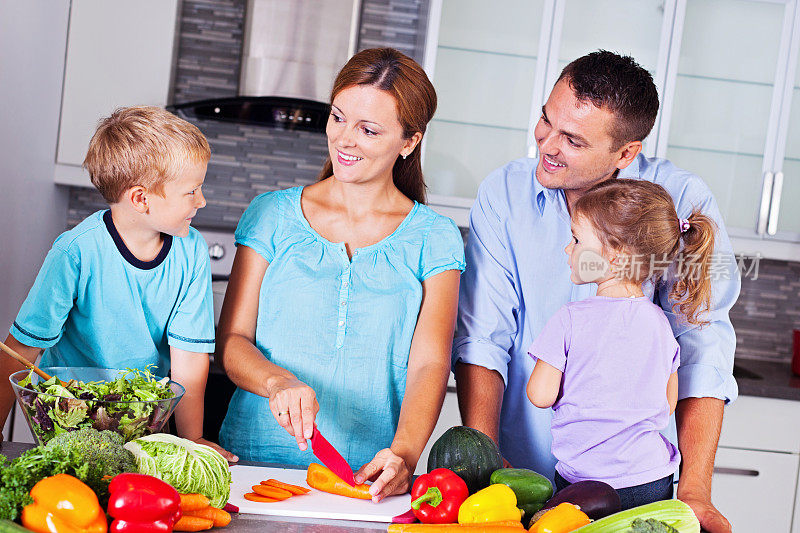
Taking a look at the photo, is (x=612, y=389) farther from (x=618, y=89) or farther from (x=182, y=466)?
(x=182, y=466)

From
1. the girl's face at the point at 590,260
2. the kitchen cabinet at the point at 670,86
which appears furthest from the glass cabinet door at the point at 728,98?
the girl's face at the point at 590,260

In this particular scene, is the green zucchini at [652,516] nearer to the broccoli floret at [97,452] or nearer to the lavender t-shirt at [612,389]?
the lavender t-shirt at [612,389]

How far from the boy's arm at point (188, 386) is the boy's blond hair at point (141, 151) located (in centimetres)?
32

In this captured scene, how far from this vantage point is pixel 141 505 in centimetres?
96

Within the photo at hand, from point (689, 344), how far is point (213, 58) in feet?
7.60

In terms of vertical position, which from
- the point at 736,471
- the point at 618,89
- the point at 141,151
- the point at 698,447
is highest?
the point at 618,89

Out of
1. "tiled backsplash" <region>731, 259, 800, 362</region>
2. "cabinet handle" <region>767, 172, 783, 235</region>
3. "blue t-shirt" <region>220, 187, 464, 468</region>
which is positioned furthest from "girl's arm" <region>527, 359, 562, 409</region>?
"tiled backsplash" <region>731, 259, 800, 362</region>

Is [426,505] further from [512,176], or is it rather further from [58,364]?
[512,176]

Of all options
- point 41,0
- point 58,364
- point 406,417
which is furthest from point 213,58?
point 406,417

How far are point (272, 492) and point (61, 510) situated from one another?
35 centimetres

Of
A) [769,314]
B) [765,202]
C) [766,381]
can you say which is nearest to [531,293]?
[766,381]

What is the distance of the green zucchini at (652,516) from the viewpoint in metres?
1.04

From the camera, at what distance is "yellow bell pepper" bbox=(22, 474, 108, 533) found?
3.06 feet

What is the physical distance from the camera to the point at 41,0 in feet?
7.97
